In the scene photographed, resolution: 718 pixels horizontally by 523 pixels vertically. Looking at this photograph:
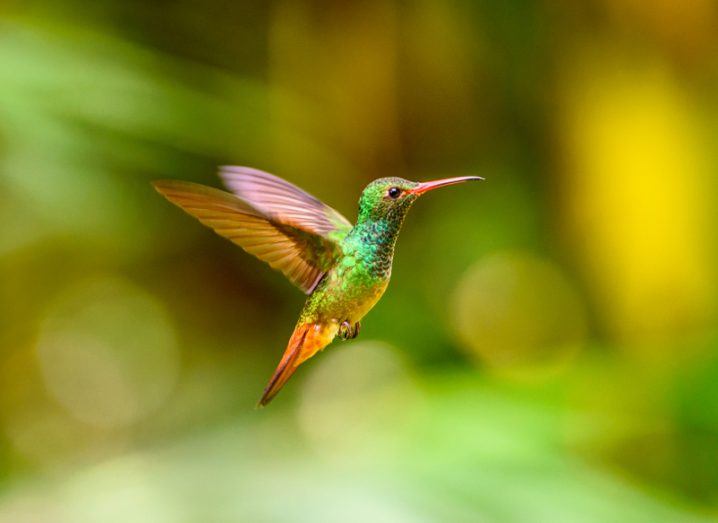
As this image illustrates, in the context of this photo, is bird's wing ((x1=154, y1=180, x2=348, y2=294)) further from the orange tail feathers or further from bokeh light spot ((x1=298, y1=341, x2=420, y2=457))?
bokeh light spot ((x1=298, y1=341, x2=420, y2=457))

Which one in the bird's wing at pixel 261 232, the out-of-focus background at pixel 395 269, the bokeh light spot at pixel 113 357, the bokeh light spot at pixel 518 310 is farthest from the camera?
the bokeh light spot at pixel 113 357

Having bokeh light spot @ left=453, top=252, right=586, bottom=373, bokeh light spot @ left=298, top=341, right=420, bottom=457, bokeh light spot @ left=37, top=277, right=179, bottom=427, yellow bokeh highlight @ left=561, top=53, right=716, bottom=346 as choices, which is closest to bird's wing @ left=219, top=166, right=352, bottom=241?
bokeh light spot @ left=298, top=341, right=420, bottom=457

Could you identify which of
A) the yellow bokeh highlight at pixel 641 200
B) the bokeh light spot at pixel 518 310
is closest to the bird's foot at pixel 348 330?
the yellow bokeh highlight at pixel 641 200

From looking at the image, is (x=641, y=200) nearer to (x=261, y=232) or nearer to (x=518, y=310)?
(x=518, y=310)

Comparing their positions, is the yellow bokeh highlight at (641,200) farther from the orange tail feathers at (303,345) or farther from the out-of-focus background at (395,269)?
the orange tail feathers at (303,345)

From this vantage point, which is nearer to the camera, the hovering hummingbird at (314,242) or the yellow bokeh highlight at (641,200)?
the hovering hummingbird at (314,242)

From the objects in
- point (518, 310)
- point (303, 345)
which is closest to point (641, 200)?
point (518, 310)

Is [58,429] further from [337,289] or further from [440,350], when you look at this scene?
[337,289]

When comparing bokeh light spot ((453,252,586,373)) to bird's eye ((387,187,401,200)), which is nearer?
bird's eye ((387,187,401,200))
